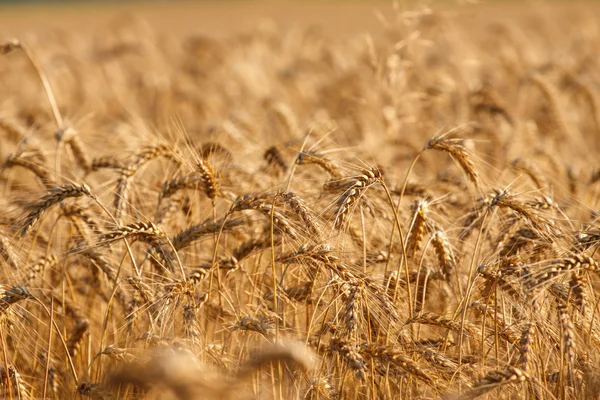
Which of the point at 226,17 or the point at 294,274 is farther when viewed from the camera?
the point at 226,17

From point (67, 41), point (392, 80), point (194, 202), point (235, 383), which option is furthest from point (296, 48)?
point (235, 383)

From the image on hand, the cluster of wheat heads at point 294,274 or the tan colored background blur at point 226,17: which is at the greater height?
the tan colored background blur at point 226,17

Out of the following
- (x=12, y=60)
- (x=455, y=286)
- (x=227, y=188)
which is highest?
(x=12, y=60)

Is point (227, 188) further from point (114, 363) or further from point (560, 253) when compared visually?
point (560, 253)

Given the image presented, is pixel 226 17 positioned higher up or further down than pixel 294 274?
higher up

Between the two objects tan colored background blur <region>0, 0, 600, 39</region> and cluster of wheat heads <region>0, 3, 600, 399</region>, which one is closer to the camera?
cluster of wheat heads <region>0, 3, 600, 399</region>

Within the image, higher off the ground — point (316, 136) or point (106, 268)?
point (316, 136)

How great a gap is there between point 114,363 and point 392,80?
289 cm

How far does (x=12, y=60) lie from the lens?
10.7m

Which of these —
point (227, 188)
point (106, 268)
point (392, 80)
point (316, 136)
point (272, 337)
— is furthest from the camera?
point (392, 80)

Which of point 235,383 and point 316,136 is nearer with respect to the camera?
point 235,383

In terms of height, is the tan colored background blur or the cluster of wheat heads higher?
the tan colored background blur

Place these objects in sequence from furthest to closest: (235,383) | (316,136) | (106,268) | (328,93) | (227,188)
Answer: (328,93)
(316,136)
(227,188)
(106,268)
(235,383)

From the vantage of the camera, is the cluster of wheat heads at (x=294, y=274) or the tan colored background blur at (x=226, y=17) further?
the tan colored background blur at (x=226, y=17)
